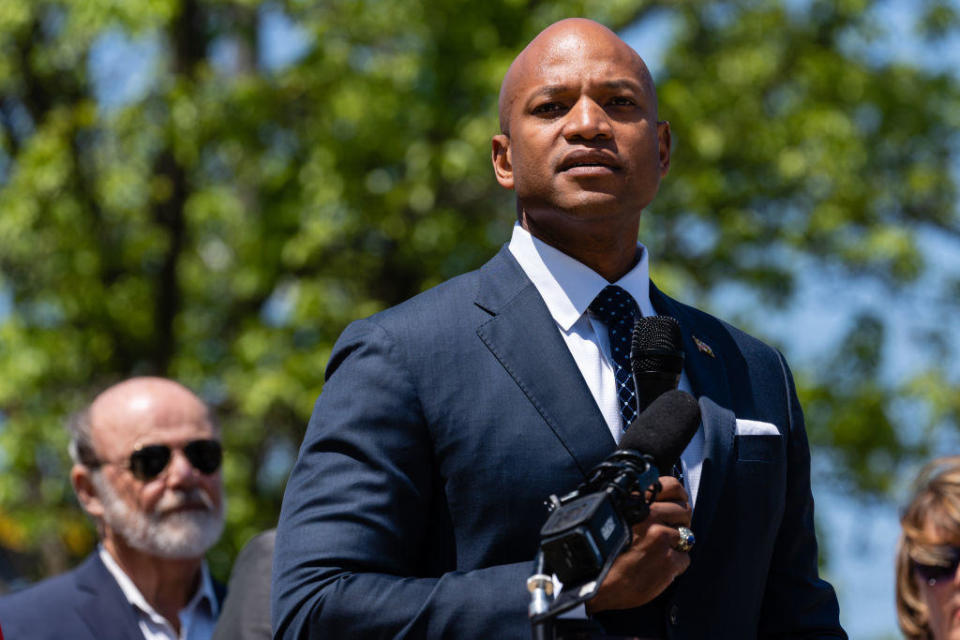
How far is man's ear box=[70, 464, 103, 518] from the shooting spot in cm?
574

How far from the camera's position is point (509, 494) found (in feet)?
8.54

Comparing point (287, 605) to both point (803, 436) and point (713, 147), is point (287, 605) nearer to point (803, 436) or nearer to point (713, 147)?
point (803, 436)

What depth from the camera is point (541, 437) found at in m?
2.65

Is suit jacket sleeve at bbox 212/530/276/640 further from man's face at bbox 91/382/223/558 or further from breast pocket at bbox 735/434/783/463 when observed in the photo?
breast pocket at bbox 735/434/783/463

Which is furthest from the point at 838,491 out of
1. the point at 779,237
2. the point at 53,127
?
the point at 53,127

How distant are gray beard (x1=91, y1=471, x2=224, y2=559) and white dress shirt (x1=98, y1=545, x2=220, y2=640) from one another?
118 mm

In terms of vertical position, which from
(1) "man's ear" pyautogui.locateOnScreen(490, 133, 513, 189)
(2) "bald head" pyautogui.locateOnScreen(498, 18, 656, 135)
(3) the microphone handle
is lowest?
(3) the microphone handle

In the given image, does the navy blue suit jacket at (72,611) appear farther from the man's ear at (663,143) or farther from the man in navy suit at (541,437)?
the man's ear at (663,143)

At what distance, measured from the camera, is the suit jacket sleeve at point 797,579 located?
2.93 meters

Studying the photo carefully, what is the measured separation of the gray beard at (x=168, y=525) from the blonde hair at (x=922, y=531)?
8.59 feet

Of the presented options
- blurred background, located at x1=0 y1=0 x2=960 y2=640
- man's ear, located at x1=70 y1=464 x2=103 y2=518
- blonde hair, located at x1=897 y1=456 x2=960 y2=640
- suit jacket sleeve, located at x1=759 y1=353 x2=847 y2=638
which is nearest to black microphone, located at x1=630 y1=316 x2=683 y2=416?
suit jacket sleeve, located at x1=759 y1=353 x2=847 y2=638

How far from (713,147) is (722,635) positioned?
9913mm

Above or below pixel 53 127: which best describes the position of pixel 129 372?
below

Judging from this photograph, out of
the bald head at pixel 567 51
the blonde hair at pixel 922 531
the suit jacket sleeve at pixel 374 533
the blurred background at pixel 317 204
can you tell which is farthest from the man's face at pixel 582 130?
the blurred background at pixel 317 204
